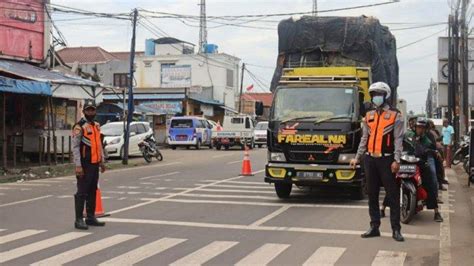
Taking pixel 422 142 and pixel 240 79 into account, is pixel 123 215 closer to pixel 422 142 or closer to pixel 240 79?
pixel 422 142

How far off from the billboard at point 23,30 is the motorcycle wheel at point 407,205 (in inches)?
688

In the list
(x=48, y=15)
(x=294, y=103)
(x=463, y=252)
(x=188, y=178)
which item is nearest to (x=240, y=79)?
(x=48, y=15)

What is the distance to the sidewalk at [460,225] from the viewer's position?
7.64 m

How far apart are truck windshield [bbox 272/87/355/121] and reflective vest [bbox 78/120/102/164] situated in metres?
4.01

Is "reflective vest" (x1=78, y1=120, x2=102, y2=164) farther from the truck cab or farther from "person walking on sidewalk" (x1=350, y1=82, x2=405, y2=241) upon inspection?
"person walking on sidewalk" (x1=350, y1=82, x2=405, y2=241)

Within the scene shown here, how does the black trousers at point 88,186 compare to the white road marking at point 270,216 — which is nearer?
the black trousers at point 88,186

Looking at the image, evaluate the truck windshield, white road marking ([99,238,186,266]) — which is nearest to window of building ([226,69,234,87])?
the truck windshield

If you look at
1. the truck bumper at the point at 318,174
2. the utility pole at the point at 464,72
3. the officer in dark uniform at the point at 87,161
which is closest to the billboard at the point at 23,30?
the officer in dark uniform at the point at 87,161

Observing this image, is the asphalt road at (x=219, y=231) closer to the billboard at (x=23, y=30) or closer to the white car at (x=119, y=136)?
the billboard at (x=23, y=30)

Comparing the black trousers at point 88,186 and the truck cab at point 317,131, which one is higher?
the truck cab at point 317,131

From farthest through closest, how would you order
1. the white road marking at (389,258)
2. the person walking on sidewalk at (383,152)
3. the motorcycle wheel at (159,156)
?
the motorcycle wheel at (159,156)
the person walking on sidewalk at (383,152)
the white road marking at (389,258)

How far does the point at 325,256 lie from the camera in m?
7.46

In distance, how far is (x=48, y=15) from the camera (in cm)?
2530

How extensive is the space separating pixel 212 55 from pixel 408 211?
50.4 meters
